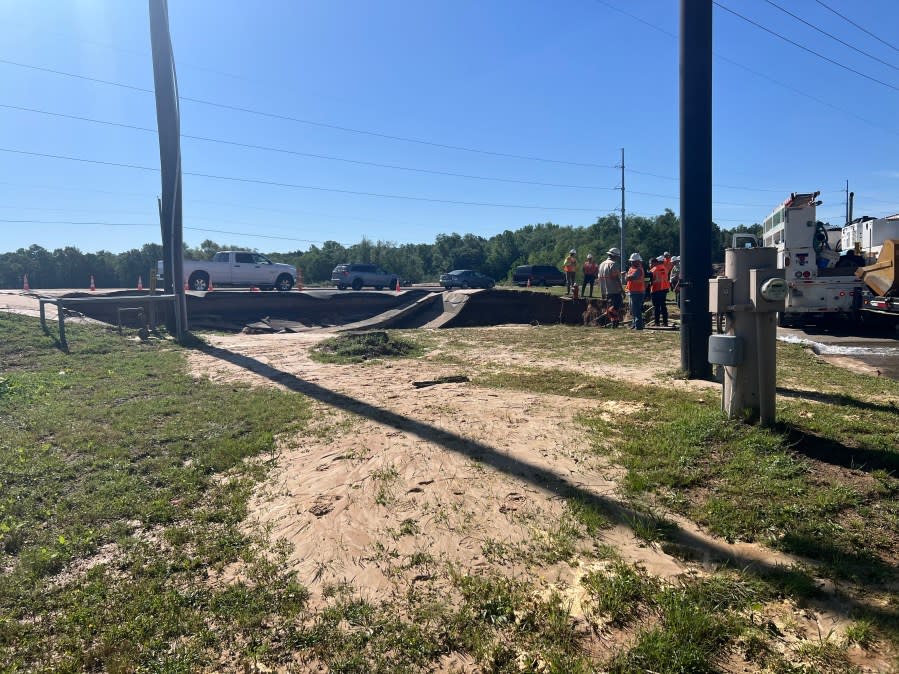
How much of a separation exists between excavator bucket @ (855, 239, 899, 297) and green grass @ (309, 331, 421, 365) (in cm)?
1029

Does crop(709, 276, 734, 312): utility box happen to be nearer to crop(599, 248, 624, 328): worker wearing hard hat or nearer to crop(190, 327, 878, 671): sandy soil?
crop(190, 327, 878, 671): sandy soil

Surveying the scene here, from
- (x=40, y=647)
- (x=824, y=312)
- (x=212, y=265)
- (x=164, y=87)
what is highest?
(x=164, y=87)

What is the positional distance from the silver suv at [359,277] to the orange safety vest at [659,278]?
19.8 meters

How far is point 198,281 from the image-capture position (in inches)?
1016

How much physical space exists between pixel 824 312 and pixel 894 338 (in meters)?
1.63

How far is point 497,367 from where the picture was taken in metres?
9.90

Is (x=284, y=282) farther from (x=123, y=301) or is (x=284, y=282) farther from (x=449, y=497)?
(x=449, y=497)

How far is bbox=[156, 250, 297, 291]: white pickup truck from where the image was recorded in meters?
25.7

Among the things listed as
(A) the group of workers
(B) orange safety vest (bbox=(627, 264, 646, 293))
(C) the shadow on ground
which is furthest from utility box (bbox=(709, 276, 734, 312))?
(B) orange safety vest (bbox=(627, 264, 646, 293))

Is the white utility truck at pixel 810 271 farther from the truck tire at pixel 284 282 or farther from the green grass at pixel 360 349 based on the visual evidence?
the truck tire at pixel 284 282

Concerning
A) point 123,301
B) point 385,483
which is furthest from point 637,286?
point 123,301

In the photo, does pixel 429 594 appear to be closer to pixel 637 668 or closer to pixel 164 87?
pixel 637 668

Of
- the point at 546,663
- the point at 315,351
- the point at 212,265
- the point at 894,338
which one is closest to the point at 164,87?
the point at 315,351

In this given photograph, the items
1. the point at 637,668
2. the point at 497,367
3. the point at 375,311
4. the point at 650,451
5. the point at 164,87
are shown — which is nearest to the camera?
the point at 637,668
